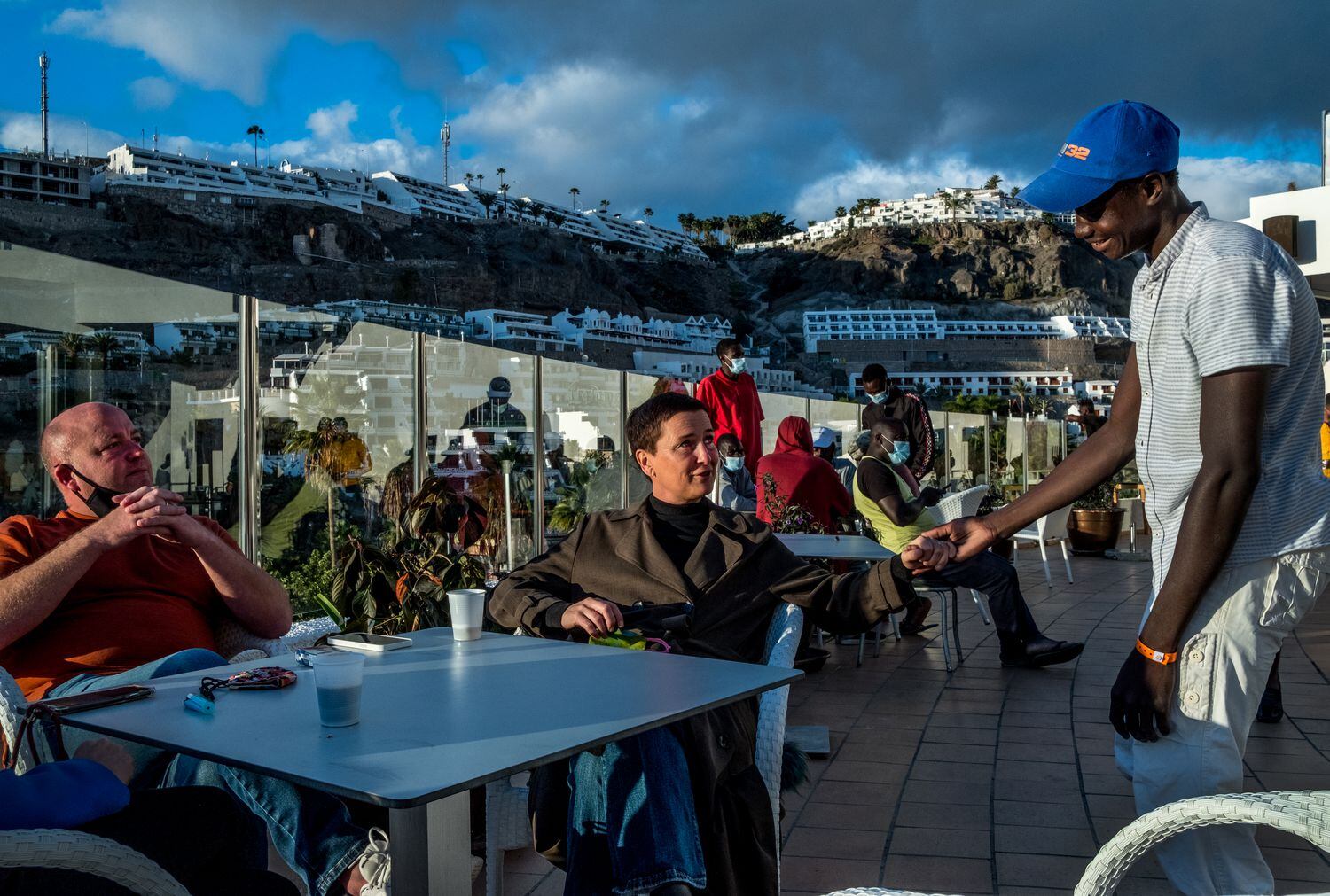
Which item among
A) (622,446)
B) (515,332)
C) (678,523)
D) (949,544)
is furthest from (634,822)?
(515,332)

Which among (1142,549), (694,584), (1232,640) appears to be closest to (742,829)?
(694,584)

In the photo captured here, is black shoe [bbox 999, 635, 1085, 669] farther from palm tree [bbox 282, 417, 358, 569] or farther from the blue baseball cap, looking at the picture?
the blue baseball cap

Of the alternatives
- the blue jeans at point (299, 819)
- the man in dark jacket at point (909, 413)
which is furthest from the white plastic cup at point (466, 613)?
the man in dark jacket at point (909, 413)

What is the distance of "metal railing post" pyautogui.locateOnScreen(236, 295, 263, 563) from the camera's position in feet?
12.7

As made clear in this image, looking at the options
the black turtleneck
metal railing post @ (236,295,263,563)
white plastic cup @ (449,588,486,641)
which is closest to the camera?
white plastic cup @ (449,588,486,641)

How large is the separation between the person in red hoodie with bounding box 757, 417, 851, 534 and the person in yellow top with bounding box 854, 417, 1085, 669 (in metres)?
0.13

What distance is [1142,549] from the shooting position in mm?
10414

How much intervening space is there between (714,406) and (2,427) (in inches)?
158

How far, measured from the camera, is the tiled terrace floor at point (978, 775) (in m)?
2.57

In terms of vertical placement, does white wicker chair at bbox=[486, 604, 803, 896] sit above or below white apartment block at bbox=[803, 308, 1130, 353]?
below

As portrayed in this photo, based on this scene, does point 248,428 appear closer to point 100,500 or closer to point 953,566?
point 100,500

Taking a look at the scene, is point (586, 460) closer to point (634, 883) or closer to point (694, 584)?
point (694, 584)

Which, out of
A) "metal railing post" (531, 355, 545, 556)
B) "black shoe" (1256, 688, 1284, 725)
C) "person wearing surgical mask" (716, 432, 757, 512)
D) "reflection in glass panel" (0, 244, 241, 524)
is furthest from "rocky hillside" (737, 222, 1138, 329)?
"reflection in glass panel" (0, 244, 241, 524)

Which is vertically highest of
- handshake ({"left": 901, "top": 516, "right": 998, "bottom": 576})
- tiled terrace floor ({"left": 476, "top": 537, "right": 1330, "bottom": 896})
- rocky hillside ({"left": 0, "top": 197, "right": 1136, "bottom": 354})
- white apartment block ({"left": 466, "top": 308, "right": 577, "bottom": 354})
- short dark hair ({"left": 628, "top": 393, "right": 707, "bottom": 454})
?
rocky hillside ({"left": 0, "top": 197, "right": 1136, "bottom": 354})
